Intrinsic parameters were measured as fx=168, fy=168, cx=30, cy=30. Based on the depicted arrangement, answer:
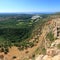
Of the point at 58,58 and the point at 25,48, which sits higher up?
the point at 58,58

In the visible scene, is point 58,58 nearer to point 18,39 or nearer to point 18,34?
point 18,39

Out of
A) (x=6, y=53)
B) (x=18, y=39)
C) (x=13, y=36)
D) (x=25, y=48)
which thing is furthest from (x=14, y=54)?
(x=13, y=36)

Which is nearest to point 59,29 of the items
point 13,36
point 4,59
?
point 4,59

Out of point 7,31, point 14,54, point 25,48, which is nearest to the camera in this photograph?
point 14,54

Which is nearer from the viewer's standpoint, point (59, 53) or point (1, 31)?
point (59, 53)

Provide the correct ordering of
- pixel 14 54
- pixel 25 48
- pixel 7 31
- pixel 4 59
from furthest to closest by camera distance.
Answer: pixel 7 31, pixel 25 48, pixel 14 54, pixel 4 59

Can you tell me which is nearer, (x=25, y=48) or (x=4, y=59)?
(x=4, y=59)

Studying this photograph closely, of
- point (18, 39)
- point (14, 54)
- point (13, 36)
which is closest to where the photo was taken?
point (14, 54)

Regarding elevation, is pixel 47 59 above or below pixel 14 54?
above

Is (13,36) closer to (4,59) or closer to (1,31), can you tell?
(1,31)
